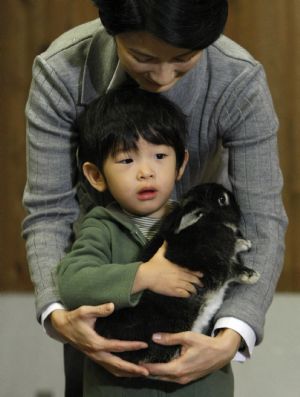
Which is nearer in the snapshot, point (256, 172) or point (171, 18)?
point (171, 18)

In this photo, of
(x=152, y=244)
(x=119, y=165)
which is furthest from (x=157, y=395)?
(x=119, y=165)

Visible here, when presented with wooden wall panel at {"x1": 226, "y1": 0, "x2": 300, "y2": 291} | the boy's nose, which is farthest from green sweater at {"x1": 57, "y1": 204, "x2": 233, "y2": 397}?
wooden wall panel at {"x1": 226, "y1": 0, "x2": 300, "y2": 291}

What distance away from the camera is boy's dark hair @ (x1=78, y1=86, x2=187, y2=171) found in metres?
1.31

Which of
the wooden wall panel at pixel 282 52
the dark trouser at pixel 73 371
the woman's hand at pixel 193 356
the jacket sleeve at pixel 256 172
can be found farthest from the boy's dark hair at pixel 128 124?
the wooden wall panel at pixel 282 52

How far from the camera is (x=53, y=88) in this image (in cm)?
144

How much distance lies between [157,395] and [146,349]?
0.39ft

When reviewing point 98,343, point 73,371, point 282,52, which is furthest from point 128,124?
point 282,52

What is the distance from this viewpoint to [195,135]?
4.94ft

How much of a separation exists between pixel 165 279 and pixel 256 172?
34 centimetres

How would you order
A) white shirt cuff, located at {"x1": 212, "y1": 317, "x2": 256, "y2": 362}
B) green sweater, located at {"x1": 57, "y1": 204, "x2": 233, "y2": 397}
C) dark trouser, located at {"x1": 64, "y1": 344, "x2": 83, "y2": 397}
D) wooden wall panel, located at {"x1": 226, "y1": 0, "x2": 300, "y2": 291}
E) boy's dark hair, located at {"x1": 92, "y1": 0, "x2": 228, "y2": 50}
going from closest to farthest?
boy's dark hair, located at {"x1": 92, "y1": 0, "x2": 228, "y2": 50}
green sweater, located at {"x1": 57, "y1": 204, "x2": 233, "y2": 397}
white shirt cuff, located at {"x1": 212, "y1": 317, "x2": 256, "y2": 362}
dark trouser, located at {"x1": 64, "y1": 344, "x2": 83, "y2": 397}
wooden wall panel, located at {"x1": 226, "y1": 0, "x2": 300, "y2": 291}

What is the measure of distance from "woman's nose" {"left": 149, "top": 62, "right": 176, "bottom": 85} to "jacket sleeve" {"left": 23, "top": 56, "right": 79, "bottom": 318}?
0.86 ft

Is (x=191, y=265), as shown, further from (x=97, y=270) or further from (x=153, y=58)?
(x=153, y=58)

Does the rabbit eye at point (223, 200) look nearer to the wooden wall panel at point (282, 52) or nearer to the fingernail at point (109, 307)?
the fingernail at point (109, 307)

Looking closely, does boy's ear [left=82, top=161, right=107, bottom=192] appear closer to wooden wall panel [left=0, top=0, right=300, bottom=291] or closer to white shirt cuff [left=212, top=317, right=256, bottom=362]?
white shirt cuff [left=212, top=317, right=256, bottom=362]
